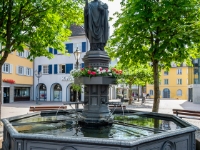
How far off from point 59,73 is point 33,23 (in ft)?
92.6

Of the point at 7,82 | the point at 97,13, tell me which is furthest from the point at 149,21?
the point at 7,82

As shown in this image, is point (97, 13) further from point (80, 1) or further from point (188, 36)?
point (80, 1)

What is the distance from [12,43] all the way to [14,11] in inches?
66.6

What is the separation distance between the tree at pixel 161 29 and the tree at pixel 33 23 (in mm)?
3382

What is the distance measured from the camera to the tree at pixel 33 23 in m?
11.9

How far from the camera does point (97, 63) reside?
297 inches

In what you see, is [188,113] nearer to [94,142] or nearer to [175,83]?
[94,142]

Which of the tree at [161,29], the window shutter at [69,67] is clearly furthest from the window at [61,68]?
the tree at [161,29]

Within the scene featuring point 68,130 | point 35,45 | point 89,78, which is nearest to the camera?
point 68,130

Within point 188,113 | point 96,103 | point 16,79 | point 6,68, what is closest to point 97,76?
point 96,103

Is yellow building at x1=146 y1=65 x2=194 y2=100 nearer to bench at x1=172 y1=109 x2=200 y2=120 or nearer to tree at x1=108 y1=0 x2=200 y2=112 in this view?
bench at x1=172 y1=109 x2=200 y2=120

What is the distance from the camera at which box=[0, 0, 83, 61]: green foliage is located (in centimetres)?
1192

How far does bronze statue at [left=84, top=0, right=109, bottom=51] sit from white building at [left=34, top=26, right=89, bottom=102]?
1185 inches

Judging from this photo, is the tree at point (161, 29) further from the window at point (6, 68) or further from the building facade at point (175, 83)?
the building facade at point (175, 83)
